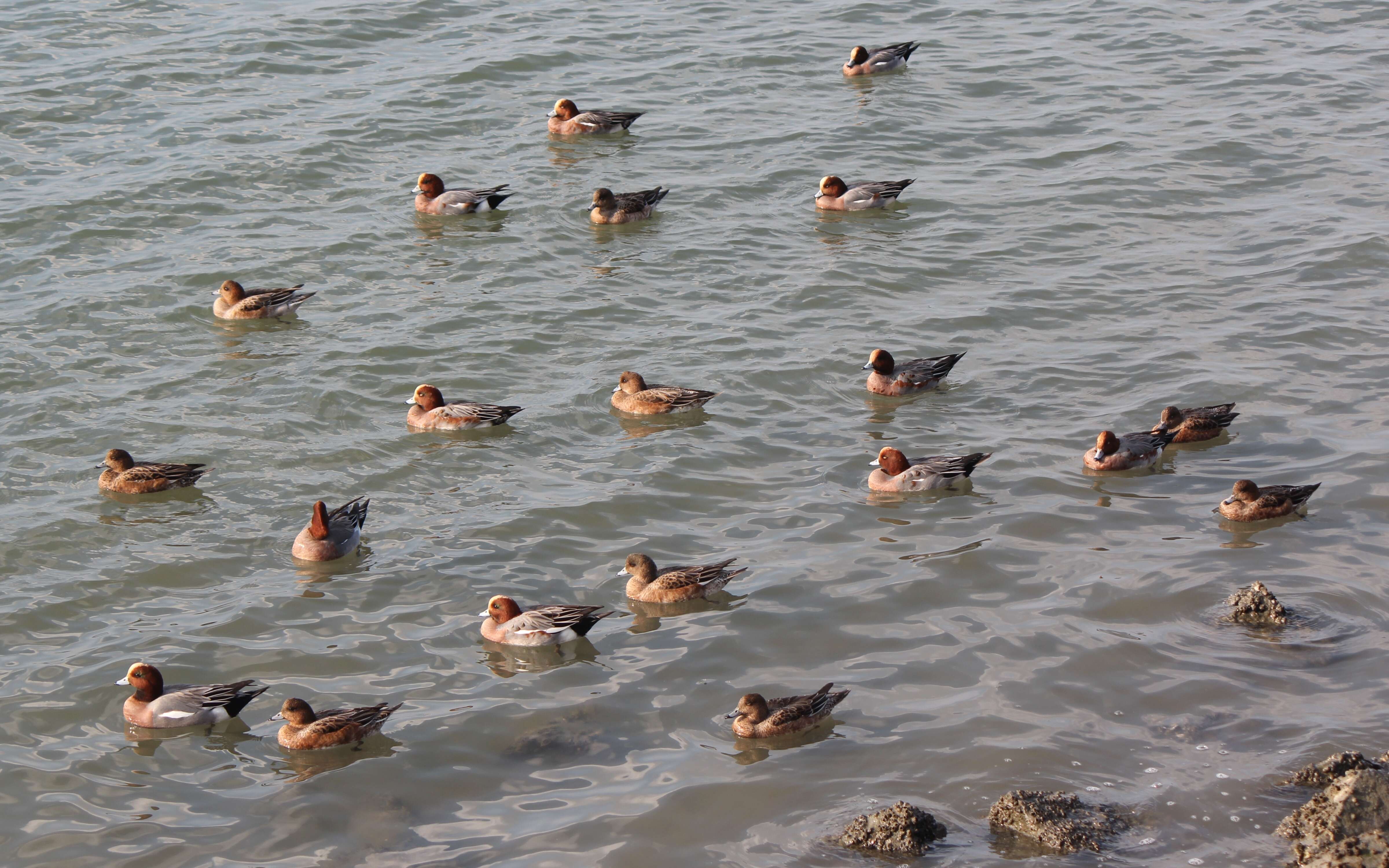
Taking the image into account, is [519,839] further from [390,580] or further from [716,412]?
[716,412]

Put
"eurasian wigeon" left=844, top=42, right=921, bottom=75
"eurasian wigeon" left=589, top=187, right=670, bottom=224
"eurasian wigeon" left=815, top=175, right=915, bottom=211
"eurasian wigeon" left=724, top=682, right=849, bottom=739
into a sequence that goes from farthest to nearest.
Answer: "eurasian wigeon" left=844, top=42, right=921, bottom=75 → "eurasian wigeon" left=815, top=175, right=915, bottom=211 → "eurasian wigeon" left=589, top=187, right=670, bottom=224 → "eurasian wigeon" left=724, top=682, right=849, bottom=739

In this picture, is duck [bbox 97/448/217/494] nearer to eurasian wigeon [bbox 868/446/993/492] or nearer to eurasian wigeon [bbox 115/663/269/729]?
eurasian wigeon [bbox 115/663/269/729]

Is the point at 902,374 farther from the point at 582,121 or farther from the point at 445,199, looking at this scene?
the point at 582,121

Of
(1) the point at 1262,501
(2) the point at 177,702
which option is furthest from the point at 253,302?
(1) the point at 1262,501

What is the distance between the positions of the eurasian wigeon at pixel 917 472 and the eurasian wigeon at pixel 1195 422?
6.50 ft

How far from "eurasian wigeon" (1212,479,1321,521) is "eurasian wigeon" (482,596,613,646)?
568 cm

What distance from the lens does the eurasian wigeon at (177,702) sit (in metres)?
9.95

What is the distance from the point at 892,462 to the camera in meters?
12.9

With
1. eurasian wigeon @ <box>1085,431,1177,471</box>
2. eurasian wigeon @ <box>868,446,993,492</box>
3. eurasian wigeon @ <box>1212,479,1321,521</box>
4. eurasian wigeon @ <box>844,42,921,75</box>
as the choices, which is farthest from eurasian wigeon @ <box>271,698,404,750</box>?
eurasian wigeon @ <box>844,42,921,75</box>

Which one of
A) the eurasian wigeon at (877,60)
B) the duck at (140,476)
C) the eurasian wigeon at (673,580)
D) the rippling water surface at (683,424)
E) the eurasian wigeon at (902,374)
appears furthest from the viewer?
the eurasian wigeon at (877,60)

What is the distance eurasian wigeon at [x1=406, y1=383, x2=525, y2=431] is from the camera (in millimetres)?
14086

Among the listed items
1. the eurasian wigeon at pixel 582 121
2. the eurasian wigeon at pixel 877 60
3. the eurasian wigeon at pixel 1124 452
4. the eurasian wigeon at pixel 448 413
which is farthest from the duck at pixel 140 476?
the eurasian wigeon at pixel 877 60

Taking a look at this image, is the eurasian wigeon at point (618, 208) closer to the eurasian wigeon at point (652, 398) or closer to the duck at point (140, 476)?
the eurasian wigeon at point (652, 398)

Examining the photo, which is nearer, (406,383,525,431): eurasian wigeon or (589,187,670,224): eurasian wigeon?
(406,383,525,431): eurasian wigeon
